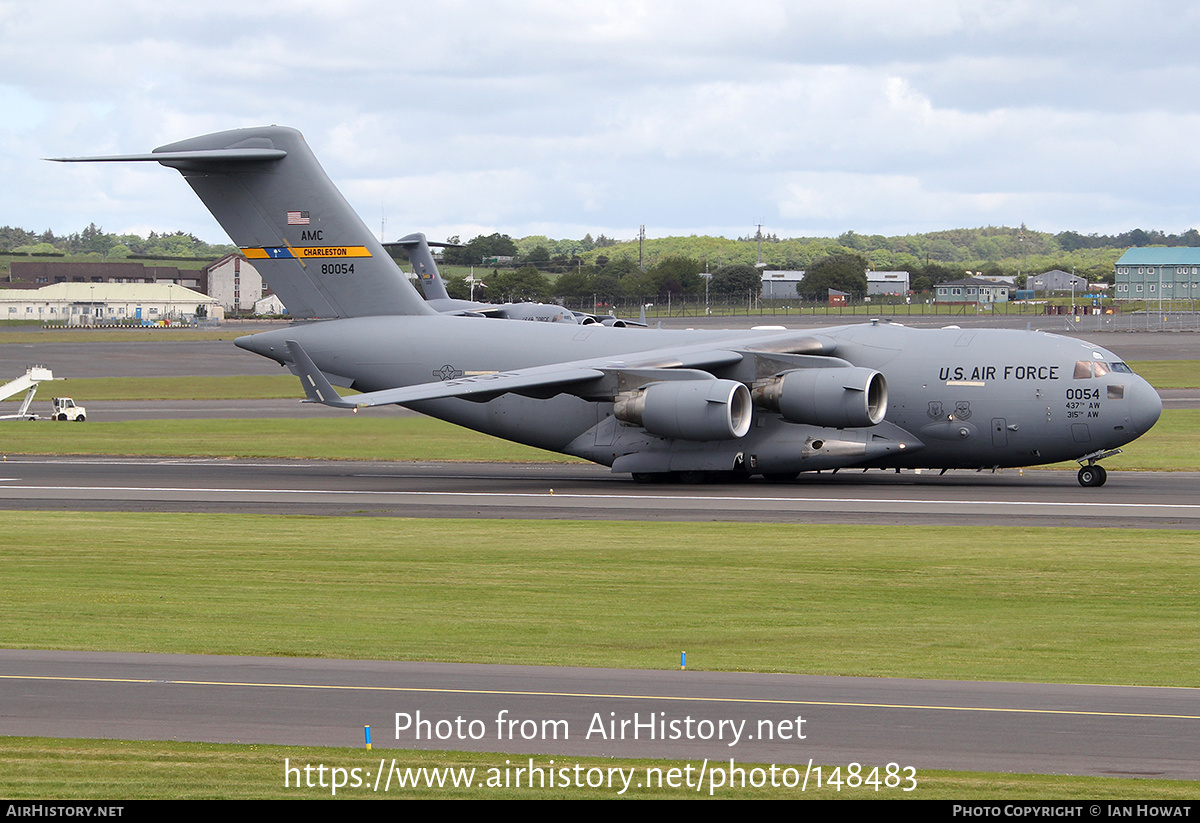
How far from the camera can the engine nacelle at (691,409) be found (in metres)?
29.3

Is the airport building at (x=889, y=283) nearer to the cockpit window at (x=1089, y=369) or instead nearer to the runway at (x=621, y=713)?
the cockpit window at (x=1089, y=369)

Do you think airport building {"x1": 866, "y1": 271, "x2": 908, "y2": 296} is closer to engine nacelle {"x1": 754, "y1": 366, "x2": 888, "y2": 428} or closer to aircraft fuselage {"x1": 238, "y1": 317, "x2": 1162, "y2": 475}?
aircraft fuselage {"x1": 238, "y1": 317, "x2": 1162, "y2": 475}

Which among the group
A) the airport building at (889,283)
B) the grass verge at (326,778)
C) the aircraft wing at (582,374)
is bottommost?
the grass verge at (326,778)

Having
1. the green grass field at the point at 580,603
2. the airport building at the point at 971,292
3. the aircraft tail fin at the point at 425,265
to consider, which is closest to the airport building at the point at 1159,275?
the airport building at the point at 971,292

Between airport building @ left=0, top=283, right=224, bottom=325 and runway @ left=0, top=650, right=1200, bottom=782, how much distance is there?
6032 inches

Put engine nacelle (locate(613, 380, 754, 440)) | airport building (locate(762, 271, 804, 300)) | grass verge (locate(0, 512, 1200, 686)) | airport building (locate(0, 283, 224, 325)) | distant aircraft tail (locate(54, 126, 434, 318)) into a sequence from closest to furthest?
grass verge (locate(0, 512, 1200, 686))
engine nacelle (locate(613, 380, 754, 440))
distant aircraft tail (locate(54, 126, 434, 318))
airport building (locate(0, 283, 224, 325))
airport building (locate(762, 271, 804, 300))

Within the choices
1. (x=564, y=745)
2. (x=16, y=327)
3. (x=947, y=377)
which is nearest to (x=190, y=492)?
(x=947, y=377)

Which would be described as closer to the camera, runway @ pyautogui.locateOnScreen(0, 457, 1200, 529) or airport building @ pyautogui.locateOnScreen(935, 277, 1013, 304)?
runway @ pyautogui.locateOnScreen(0, 457, 1200, 529)

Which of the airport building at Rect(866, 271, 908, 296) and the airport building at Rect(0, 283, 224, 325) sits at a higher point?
the airport building at Rect(866, 271, 908, 296)

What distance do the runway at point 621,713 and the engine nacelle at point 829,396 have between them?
1712 centimetres

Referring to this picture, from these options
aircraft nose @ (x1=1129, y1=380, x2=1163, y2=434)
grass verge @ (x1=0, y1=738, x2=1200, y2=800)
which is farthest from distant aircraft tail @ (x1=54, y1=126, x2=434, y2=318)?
grass verge @ (x1=0, y1=738, x2=1200, y2=800)

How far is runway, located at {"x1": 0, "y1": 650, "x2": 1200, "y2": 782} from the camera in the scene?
977cm

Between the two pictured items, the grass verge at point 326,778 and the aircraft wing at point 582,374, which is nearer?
the grass verge at point 326,778

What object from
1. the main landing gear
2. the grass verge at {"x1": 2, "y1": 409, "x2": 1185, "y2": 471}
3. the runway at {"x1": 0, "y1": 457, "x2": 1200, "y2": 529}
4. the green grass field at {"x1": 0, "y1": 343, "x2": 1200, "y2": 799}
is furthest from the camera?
the grass verge at {"x1": 2, "y1": 409, "x2": 1185, "y2": 471}
